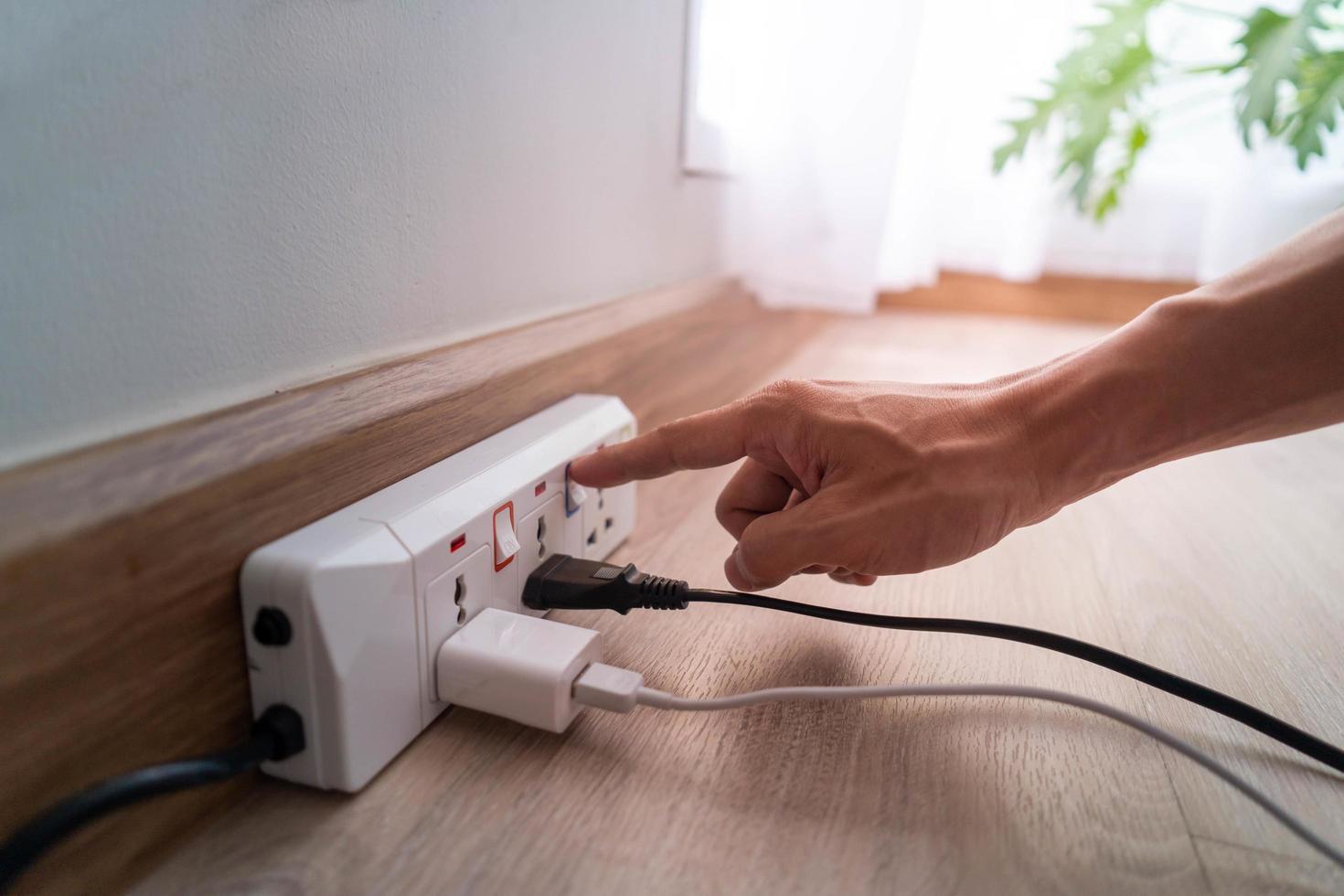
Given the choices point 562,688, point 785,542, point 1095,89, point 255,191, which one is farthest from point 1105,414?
point 1095,89

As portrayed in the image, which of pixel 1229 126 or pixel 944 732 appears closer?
pixel 944 732

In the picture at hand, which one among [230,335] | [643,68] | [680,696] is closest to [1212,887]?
[680,696]

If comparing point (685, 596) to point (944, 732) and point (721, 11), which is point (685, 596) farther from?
point (721, 11)

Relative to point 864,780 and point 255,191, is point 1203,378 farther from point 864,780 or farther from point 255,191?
point 255,191

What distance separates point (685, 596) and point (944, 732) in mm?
137

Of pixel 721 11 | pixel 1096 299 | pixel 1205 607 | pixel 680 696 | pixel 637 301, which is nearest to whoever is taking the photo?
pixel 680 696

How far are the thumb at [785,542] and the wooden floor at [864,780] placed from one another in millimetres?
47

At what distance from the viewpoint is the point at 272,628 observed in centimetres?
30

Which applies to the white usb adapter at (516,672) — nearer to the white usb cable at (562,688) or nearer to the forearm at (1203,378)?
the white usb cable at (562,688)

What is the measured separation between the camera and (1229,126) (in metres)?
1.47

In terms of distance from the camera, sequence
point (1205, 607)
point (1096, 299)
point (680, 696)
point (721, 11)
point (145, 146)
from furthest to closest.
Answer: point (1096, 299)
point (721, 11)
point (1205, 607)
point (680, 696)
point (145, 146)

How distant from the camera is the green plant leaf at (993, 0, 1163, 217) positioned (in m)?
1.33

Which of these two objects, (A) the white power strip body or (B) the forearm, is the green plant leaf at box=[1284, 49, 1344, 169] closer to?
(B) the forearm

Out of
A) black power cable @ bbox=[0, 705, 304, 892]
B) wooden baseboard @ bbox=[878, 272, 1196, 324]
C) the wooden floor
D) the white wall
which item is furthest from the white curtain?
→ black power cable @ bbox=[0, 705, 304, 892]
